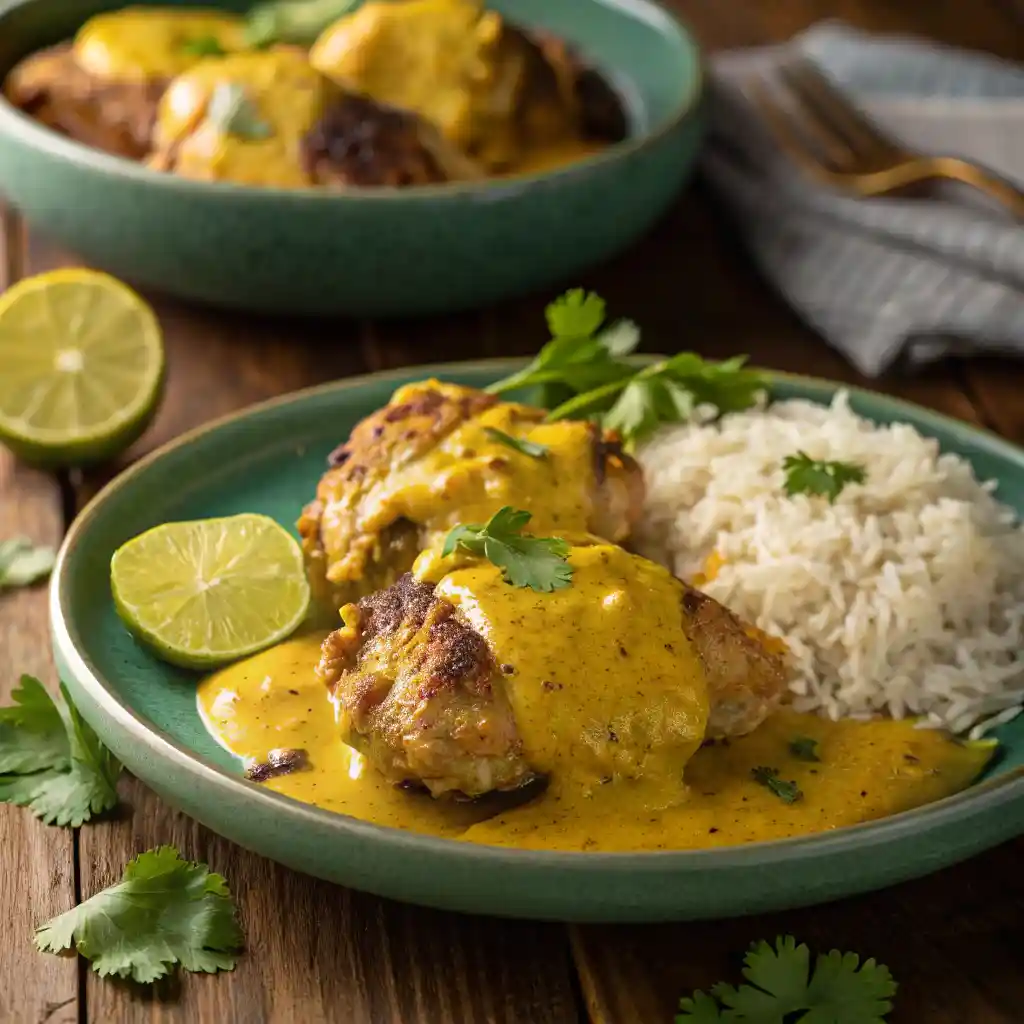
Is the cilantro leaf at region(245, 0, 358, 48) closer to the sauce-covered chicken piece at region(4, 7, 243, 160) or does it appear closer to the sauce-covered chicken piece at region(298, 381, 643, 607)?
the sauce-covered chicken piece at region(4, 7, 243, 160)

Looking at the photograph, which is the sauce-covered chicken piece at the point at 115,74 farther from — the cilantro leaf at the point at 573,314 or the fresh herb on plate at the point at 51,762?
the fresh herb on plate at the point at 51,762

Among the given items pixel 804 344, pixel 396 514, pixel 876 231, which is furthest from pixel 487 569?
pixel 876 231

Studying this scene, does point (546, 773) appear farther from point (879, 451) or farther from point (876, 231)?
point (876, 231)

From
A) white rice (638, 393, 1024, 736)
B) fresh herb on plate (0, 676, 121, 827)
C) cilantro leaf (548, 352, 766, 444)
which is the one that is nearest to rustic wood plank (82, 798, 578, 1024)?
fresh herb on plate (0, 676, 121, 827)

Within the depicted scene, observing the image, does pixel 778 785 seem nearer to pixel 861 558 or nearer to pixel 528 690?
pixel 528 690

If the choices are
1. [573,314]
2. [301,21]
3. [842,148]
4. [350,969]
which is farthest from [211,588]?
[842,148]

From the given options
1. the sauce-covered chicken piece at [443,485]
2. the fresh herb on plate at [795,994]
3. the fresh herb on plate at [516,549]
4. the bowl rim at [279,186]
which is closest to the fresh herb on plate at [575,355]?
the sauce-covered chicken piece at [443,485]
